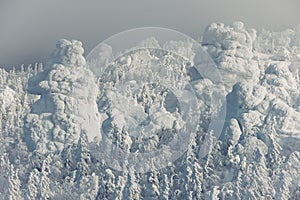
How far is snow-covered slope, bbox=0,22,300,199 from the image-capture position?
116125 millimetres

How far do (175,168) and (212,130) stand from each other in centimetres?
1292

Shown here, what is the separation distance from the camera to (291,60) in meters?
198

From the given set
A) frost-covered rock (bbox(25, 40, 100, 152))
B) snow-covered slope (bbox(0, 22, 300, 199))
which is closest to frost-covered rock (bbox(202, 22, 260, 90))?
snow-covered slope (bbox(0, 22, 300, 199))

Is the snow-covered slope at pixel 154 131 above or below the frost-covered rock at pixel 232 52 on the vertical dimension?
below

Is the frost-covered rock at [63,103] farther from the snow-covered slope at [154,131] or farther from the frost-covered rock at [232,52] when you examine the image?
the frost-covered rock at [232,52]

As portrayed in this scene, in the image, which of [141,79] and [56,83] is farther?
[141,79]

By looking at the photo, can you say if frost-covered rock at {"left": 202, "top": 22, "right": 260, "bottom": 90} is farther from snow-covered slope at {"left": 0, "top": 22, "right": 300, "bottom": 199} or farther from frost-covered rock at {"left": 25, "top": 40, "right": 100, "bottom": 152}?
frost-covered rock at {"left": 25, "top": 40, "right": 100, "bottom": 152}

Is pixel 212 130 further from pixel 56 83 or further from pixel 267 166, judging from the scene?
pixel 56 83

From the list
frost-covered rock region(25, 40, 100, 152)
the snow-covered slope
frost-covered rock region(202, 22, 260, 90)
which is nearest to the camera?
the snow-covered slope

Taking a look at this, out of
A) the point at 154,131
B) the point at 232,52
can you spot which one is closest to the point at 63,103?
the point at 154,131

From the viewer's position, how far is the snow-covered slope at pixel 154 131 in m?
116

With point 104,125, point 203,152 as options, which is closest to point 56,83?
point 104,125

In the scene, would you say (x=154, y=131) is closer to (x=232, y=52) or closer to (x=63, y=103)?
(x=63, y=103)

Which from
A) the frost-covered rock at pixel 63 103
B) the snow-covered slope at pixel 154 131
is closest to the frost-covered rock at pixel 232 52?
the snow-covered slope at pixel 154 131
